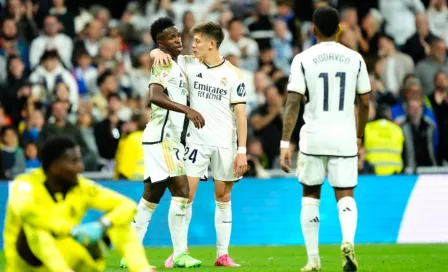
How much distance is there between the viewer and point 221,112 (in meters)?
11.1

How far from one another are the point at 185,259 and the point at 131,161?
652 centimetres

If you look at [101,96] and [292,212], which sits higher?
[101,96]

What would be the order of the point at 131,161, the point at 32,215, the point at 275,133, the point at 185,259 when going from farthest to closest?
the point at 275,133, the point at 131,161, the point at 185,259, the point at 32,215

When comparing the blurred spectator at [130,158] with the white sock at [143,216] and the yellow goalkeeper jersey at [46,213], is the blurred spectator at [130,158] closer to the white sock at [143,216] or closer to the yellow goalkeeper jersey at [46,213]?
the white sock at [143,216]

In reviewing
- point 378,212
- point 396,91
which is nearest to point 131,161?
point 378,212

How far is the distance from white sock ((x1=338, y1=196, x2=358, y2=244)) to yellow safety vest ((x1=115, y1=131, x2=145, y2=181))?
25.6ft

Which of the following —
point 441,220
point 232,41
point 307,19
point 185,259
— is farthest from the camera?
point 307,19

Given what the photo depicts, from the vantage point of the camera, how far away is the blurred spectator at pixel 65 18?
2031cm

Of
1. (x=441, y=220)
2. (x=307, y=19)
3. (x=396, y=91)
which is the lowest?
(x=441, y=220)

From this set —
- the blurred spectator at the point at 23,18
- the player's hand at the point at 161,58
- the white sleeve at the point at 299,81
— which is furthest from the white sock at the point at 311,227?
the blurred spectator at the point at 23,18

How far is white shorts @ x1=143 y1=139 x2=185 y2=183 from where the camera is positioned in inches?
418

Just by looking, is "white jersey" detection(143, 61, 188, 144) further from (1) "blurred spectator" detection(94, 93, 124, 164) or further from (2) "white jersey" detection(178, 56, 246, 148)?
(1) "blurred spectator" detection(94, 93, 124, 164)

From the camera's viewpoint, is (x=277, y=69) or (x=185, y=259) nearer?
(x=185, y=259)

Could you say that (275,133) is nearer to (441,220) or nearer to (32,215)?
(441,220)
